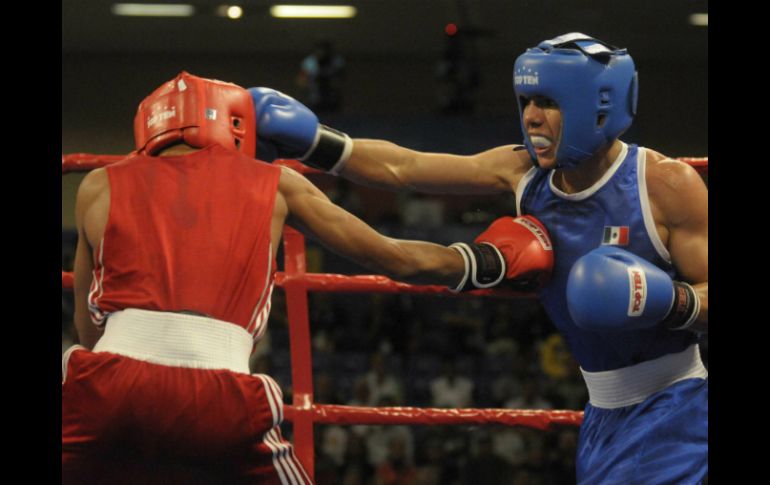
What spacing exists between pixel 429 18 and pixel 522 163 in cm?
657

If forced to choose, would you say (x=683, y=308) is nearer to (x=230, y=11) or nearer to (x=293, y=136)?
(x=293, y=136)

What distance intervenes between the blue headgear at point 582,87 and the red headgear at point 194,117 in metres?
0.67

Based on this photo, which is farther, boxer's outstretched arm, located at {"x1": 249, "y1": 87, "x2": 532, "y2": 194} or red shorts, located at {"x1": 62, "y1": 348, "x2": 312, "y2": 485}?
boxer's outstretched arm, located at {"x1": 249, "y1": 87, "x2": 532, "y2": 194}

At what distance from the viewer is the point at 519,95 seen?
2.51m

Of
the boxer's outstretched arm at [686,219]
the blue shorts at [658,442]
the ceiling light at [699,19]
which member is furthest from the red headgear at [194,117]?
the ceiling light at [699,19]

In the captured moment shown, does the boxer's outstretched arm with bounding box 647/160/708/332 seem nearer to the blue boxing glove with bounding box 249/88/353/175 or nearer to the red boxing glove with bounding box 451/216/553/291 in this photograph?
the red boxing glove with bounding box 451/216/553/291

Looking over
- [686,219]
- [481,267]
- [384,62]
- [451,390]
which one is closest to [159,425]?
[481,267]

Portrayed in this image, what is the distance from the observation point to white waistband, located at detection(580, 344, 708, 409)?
2.44 meters

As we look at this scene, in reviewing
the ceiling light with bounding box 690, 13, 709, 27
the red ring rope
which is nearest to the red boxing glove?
the red ring rope

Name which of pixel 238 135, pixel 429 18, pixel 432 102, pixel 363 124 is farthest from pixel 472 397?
pixel 238 135

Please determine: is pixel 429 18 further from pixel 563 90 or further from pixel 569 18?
pixel 563 90

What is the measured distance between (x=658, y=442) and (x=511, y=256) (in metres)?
0.53

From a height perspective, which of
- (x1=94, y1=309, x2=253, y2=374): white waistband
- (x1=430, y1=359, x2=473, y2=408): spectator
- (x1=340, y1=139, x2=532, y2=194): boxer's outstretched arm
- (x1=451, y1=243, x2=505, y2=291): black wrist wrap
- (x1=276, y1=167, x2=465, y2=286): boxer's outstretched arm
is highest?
(x1=340, y1=139, x2=532, y2=194): boxer's outstretched arm

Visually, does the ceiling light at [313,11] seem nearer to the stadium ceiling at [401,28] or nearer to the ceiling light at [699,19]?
the stadium ceiling at [401,28]
